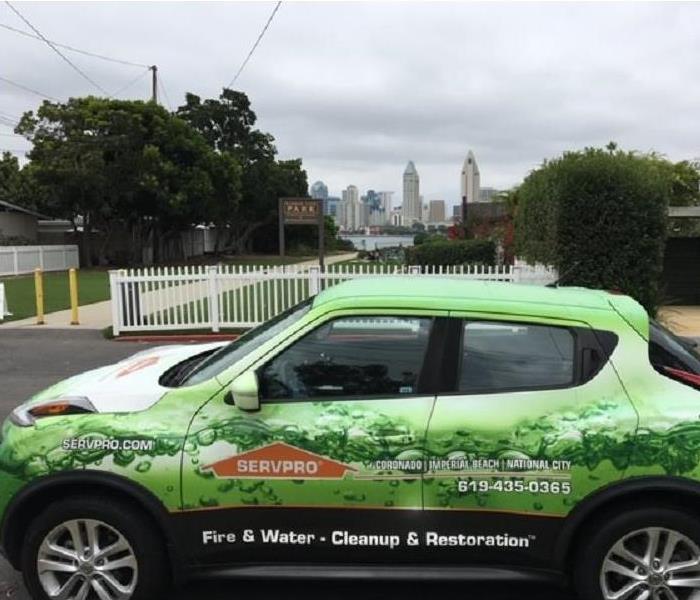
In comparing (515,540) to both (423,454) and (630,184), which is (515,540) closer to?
(423,454)

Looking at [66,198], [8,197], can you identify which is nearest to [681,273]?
[66,198]

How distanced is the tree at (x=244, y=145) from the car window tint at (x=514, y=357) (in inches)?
1776

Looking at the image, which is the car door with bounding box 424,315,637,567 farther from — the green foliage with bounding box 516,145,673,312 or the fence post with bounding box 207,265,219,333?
the fence post with bounding box 207,265,219,333

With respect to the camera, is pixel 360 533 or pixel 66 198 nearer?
pixel 360 533

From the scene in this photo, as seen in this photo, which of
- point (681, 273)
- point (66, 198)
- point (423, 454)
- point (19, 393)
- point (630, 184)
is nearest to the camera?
point (423, 454)

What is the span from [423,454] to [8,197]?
43545mm

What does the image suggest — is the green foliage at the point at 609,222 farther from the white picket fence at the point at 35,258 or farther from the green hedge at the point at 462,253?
the white picket fence at the point at 35,258

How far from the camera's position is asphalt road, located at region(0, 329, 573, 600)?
377 centimetres

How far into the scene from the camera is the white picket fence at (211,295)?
43.2 feet

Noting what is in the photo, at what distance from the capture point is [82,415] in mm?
3420

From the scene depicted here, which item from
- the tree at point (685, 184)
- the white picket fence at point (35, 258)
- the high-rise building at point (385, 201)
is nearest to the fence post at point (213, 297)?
the tree at point (685, 184)

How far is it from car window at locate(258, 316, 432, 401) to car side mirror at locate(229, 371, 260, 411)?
0.33 feet

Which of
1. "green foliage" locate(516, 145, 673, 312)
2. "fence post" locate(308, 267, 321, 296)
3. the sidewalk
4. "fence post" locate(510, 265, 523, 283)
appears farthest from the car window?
the sidewalk

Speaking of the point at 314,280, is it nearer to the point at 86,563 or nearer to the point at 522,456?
the point at 86,563
